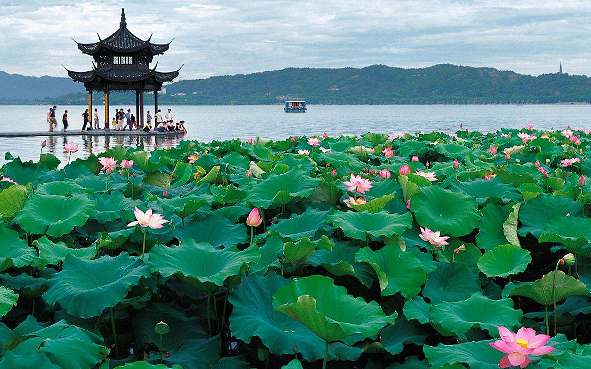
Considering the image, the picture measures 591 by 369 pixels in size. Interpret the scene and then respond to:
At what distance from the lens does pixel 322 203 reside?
270 centimetres

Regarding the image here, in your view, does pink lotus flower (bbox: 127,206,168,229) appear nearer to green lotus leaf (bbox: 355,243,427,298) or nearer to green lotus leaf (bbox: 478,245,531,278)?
green lotus leaf (bbox: 355,243,427,298)

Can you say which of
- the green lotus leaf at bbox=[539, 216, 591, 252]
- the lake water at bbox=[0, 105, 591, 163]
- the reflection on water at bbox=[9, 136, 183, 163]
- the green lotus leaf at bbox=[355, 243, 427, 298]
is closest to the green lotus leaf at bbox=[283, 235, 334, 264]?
the green lotus leaf at bbox=[355, 243, 427, 298]

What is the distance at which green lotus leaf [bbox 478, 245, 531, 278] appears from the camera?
197 centimetres


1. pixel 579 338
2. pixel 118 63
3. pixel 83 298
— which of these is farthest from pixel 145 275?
pixel 118 63

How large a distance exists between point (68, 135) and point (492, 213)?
30094 millimetres

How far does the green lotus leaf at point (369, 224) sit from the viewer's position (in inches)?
81.1

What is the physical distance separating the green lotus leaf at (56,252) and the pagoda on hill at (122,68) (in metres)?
30.1

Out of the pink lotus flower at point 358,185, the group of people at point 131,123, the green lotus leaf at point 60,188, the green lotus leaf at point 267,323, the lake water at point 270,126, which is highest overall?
the pink lotus flower at point 358,185

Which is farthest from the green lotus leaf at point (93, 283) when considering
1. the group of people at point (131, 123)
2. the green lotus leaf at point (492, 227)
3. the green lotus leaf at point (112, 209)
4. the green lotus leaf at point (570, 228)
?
the group of people at point (131, 123)

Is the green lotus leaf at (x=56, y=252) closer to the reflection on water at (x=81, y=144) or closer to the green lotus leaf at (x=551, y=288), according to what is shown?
the green lotus leaf at (x=551, y=288)

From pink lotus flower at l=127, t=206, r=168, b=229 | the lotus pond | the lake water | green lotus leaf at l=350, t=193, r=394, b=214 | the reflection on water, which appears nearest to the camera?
the lotus pond

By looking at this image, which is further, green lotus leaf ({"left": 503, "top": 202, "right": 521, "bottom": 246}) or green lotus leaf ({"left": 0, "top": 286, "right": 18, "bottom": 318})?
green lotus leaf ({"left": 503, "top": 202, "right": 521, "bottom": 246})

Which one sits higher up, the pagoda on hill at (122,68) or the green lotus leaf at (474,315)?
the pagoda on hill at (122,68)

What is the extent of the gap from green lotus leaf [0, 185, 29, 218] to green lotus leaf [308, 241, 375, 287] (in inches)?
55.5
